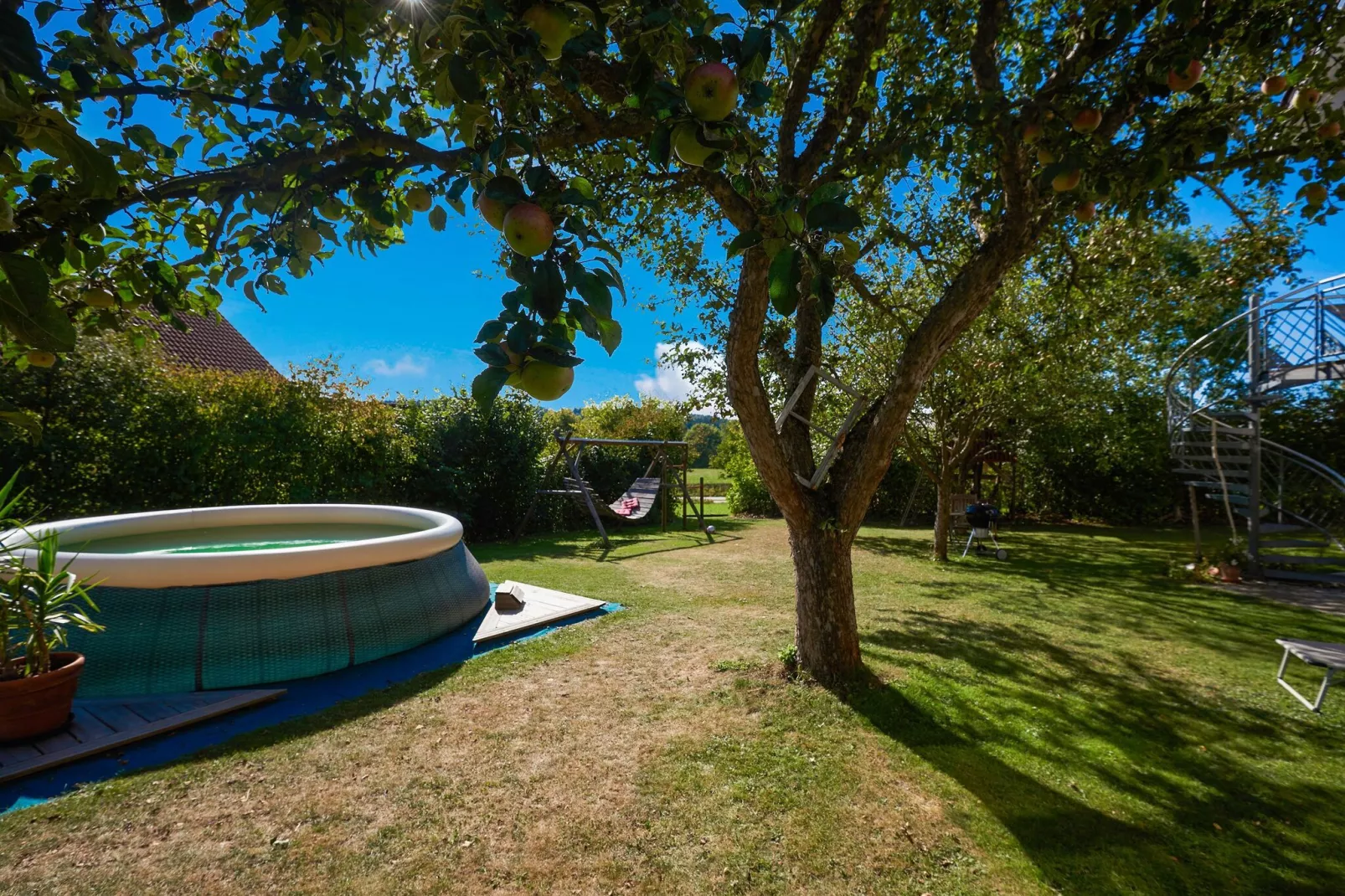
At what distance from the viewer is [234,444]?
7.07 metres

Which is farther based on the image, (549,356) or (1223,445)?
(1223,445)

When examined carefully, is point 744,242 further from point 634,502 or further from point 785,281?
point 634,502

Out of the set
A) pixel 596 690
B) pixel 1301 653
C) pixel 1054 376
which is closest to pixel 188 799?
pixel 596 690

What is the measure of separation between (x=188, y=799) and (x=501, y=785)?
1343 millimetres

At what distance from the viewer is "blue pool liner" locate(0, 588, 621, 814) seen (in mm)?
2635

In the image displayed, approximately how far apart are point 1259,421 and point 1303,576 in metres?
2.06

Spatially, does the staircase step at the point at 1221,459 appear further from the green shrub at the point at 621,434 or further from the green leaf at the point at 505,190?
the green leaf at the point at 505,190

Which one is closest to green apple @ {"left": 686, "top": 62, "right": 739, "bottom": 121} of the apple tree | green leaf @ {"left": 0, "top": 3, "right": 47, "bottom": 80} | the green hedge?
the apple tree

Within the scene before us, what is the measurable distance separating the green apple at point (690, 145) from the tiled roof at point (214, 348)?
13017 mm

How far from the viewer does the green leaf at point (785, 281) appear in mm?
803

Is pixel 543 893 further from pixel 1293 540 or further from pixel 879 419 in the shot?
pixel 1293 540

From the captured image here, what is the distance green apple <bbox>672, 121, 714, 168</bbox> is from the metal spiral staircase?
29.9 ft

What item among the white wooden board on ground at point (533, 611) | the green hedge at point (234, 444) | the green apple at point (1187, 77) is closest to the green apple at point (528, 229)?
the green apple at point (1187, 77)

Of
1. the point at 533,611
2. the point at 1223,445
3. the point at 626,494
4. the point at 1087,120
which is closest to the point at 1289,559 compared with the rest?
the point at 1223,445
